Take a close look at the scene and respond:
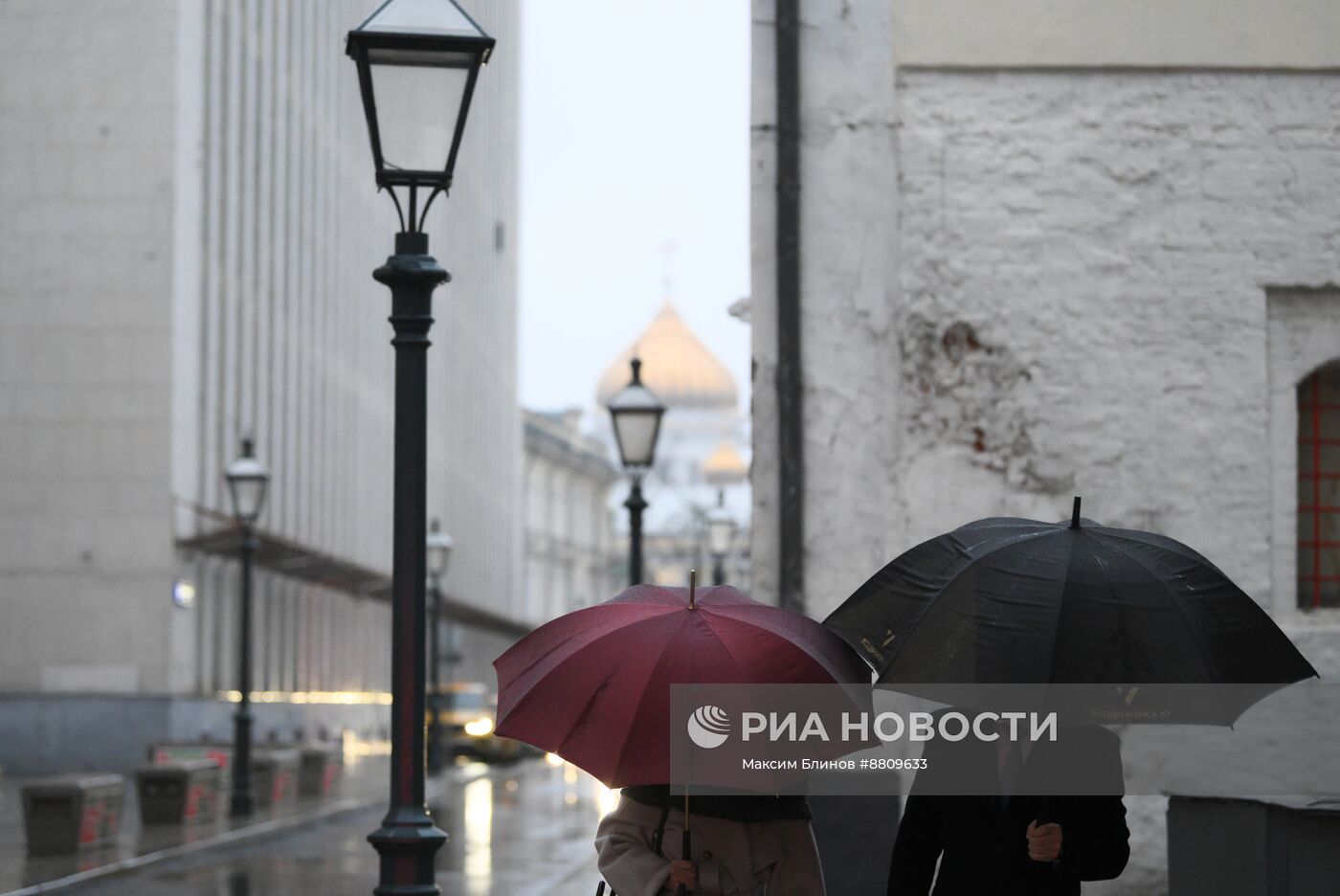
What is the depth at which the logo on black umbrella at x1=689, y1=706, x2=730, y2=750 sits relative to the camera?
241 inches

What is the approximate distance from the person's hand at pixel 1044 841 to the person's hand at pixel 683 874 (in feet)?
3.00

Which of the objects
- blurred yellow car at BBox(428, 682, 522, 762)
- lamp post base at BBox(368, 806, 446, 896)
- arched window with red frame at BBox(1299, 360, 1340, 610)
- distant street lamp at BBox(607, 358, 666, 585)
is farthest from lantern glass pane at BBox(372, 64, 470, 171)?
blurred yellow car at BBox(428, 682, 522, 762)

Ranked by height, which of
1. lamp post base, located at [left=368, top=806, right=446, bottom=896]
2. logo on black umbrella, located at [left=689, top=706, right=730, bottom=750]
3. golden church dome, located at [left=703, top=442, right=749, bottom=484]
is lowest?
lamp post base, located at [left=368, top=806, right=446, bottom=896]

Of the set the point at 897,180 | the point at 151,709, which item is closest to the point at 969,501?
the point at 897,180

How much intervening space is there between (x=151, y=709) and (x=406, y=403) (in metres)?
32.5

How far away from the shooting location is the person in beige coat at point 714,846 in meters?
5.99

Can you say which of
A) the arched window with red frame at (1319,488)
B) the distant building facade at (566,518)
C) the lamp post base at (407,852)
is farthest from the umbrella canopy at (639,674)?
the distant building facade at (566,518)

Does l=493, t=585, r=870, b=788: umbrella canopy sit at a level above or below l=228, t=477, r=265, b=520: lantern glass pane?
below

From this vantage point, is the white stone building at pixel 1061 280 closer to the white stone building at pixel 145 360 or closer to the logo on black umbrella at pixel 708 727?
the logo on black umbrella at pixel 708 727

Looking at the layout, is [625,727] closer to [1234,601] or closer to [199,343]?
[1234,601]

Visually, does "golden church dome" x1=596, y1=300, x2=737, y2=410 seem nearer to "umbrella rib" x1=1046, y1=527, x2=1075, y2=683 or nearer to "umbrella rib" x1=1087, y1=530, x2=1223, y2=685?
"umbrella rib" x1=1087, y1=530, x2=1223, y2=685

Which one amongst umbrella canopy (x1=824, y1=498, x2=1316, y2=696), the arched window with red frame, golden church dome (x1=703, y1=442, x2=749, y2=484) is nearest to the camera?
umbrella canopy (x1=824, y1=498, x2=1316, y2=696)

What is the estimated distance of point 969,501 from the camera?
12.8 meters

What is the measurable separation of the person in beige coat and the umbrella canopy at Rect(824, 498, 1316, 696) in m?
0.52
